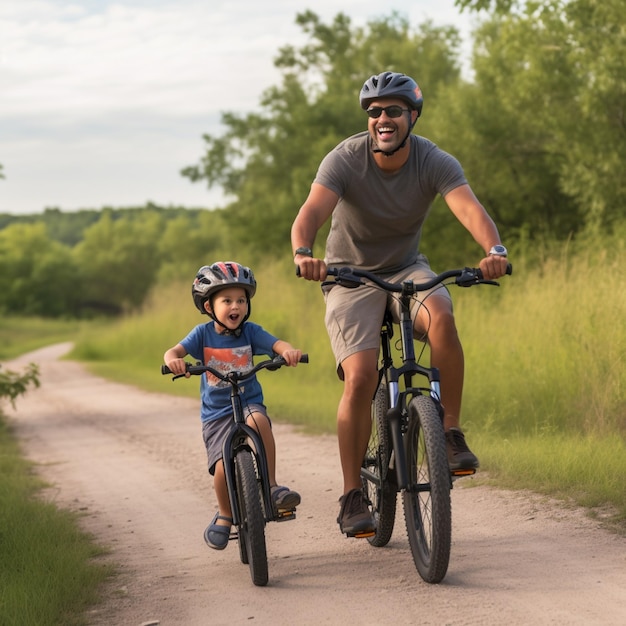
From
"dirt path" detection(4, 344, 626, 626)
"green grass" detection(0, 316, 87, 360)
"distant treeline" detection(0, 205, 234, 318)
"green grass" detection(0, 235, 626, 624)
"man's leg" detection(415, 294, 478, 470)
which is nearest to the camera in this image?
"dirt path" detection(4, 344, 626, 626)

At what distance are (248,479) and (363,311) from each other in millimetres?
986

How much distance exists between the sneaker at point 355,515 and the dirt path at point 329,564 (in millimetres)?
232

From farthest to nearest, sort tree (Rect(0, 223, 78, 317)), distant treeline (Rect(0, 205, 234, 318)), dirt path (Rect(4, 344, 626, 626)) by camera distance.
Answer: tree (Rect(0, 223, 78, 317)) < distant treeline (Rect(0, 205, 234, 318)) < dirt path (Rect(4, 344, 626, 626))

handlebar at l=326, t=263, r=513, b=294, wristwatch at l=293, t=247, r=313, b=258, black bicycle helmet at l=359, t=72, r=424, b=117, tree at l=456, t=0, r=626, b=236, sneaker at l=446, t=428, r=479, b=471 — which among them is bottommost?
sneaker at l=446, t=428, r=479, b=471

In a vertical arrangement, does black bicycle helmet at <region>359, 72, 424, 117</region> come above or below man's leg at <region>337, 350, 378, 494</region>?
above

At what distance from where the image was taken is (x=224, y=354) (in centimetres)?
582

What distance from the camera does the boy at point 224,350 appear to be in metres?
5.74

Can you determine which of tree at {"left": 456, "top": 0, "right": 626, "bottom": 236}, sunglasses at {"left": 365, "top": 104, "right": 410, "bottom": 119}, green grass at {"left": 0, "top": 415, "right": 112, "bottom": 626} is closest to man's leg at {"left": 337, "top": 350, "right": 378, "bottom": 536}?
sunglasses at {"left": 365, "top": 104, "right": 410, "bottom": 119}

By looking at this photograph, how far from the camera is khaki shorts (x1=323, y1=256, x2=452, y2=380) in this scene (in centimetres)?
543

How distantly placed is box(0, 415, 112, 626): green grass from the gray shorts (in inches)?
34.5

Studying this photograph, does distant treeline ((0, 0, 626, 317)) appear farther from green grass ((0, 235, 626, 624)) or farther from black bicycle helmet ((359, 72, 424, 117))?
black bicycle helmet ((359, 72, 424, 117))

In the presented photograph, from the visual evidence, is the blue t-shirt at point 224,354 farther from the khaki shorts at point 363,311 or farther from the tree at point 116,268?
the tree at point 116,268

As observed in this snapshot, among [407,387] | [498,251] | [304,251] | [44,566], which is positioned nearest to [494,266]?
[498,251]

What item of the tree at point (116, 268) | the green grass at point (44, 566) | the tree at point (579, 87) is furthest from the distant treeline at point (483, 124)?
the tree at point (116, 268)
